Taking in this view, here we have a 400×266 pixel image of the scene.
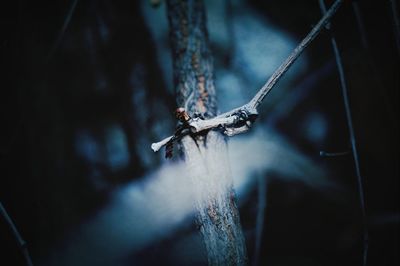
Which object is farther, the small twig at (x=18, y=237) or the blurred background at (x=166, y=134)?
the blurred background at (x=166, y=134)

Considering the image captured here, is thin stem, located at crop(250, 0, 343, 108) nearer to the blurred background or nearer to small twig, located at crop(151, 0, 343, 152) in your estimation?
small twig, located at crop(151, 0, 343, 152)

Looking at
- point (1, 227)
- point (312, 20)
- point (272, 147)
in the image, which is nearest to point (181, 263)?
point (272, 147)

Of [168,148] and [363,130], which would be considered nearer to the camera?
[168,148]

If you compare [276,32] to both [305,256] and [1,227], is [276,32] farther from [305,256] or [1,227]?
[1,227]

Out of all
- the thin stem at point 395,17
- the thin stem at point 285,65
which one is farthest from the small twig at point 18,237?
the thin stem at point 395,17

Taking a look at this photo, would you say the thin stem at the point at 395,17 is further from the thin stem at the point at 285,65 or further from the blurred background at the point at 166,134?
the blurred background at the point at 166,134

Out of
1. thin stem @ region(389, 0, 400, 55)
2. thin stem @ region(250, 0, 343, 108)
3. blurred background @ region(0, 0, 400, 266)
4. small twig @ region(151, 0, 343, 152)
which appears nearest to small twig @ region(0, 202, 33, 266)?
blurred background @ region(0, 0, 400, 266)

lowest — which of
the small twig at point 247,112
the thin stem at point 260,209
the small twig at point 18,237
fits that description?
the thin stem at point 260,209

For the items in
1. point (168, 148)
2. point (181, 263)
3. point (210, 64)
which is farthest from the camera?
point (181, 263)
